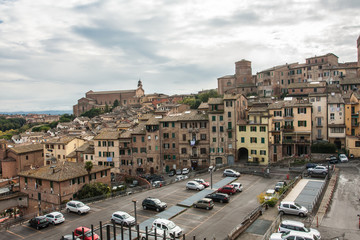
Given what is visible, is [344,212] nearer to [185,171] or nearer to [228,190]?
[228,190]

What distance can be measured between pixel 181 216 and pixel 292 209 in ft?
40.5

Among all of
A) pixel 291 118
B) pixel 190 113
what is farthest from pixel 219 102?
pixel 291 118

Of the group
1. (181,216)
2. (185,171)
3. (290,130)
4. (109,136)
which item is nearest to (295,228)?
(181,216)

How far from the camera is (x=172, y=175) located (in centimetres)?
6309

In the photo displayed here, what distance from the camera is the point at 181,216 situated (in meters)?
33.4

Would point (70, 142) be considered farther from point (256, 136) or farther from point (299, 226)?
point (299, 226)

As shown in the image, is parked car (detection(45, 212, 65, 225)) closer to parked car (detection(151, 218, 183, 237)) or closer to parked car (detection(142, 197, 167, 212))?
parked car (detection(142, 197, 167, 212))

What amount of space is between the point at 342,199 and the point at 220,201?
14841mm

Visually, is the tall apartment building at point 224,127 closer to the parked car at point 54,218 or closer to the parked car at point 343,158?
the parked car at point 343,158

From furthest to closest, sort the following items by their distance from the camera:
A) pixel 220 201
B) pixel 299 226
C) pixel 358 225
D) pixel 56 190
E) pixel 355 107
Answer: pixel 355 107, pixel 56 190, pixel 220 201, pixel 358 225, pixel 299 226

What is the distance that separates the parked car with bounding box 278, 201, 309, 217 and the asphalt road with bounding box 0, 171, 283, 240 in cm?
457

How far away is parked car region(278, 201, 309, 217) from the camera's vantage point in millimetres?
29703

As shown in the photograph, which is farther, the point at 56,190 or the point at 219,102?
the point at 219,102

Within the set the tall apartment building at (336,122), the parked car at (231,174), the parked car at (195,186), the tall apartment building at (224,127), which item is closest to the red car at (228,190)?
the parked car at (195,186)
